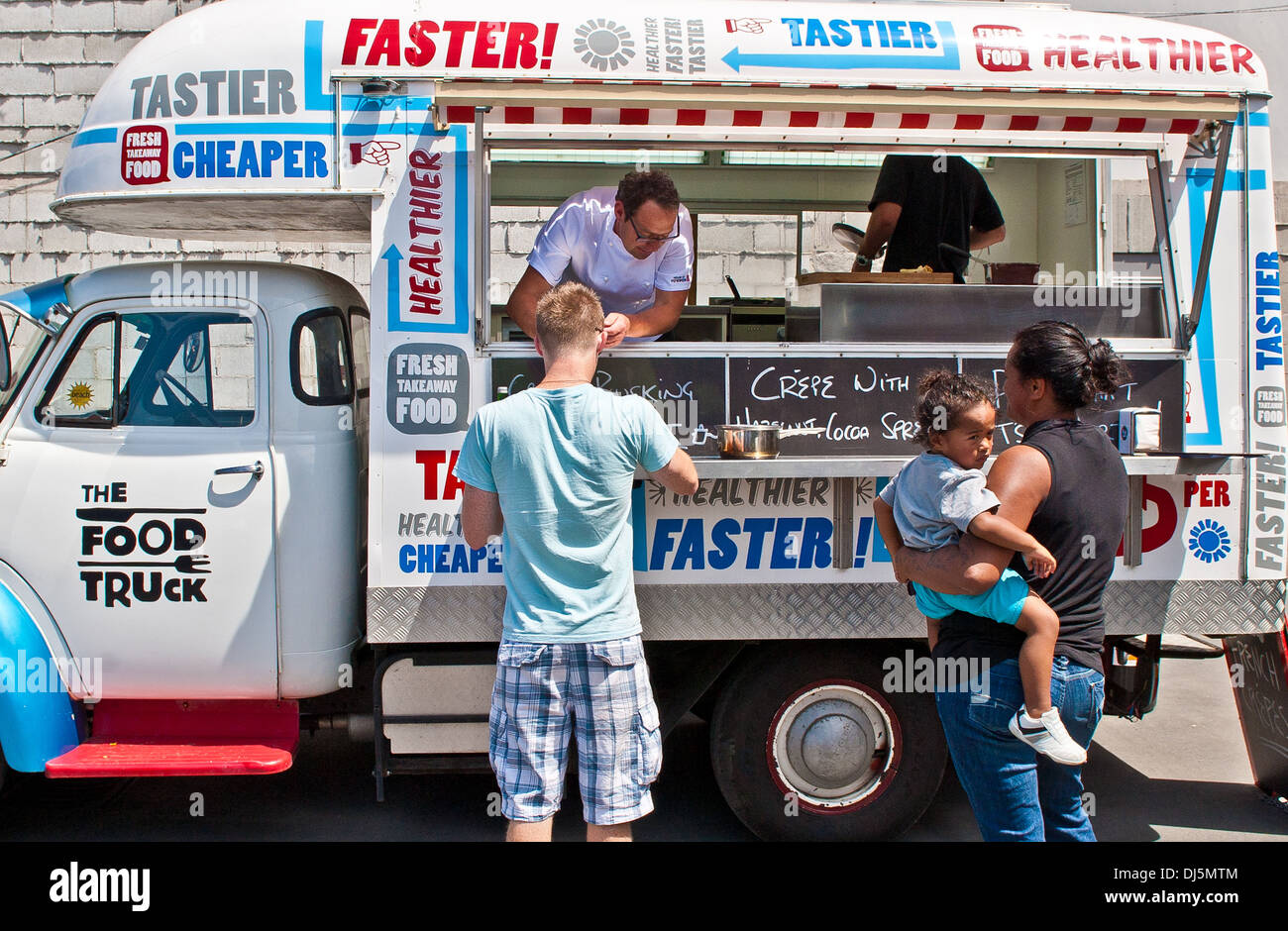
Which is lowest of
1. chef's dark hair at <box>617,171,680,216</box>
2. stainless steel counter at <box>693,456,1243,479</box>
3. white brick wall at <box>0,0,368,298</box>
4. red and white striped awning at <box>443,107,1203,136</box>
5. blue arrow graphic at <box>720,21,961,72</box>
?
stainless steel counter at <box>693,456,1243,479</box>

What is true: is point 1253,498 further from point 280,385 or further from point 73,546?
point 73,546

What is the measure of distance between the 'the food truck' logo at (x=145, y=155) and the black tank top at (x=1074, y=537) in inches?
121

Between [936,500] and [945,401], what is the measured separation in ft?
0.89

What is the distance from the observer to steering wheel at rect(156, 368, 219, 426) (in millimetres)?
3809

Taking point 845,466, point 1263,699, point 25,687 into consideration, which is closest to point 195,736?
point 25,687

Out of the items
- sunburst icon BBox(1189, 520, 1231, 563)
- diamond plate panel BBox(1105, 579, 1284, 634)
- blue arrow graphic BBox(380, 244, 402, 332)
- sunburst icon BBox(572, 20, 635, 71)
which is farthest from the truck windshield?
sunburst icon BBox(1189, 520, 1231, 563)

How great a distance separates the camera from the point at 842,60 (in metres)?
3.69

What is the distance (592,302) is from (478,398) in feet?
2.60

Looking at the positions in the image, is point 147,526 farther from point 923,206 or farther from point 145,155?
point 923,206

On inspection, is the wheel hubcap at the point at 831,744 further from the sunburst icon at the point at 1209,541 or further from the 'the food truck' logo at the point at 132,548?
the 'the food truck' logo at the point at 132,548

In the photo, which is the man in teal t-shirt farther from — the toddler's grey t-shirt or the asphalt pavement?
the asphalt pavement

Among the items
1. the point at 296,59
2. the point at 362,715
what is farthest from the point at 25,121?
the point at 362,715

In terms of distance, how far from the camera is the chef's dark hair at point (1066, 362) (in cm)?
278

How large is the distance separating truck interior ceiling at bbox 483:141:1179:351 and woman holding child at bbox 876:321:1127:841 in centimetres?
103
